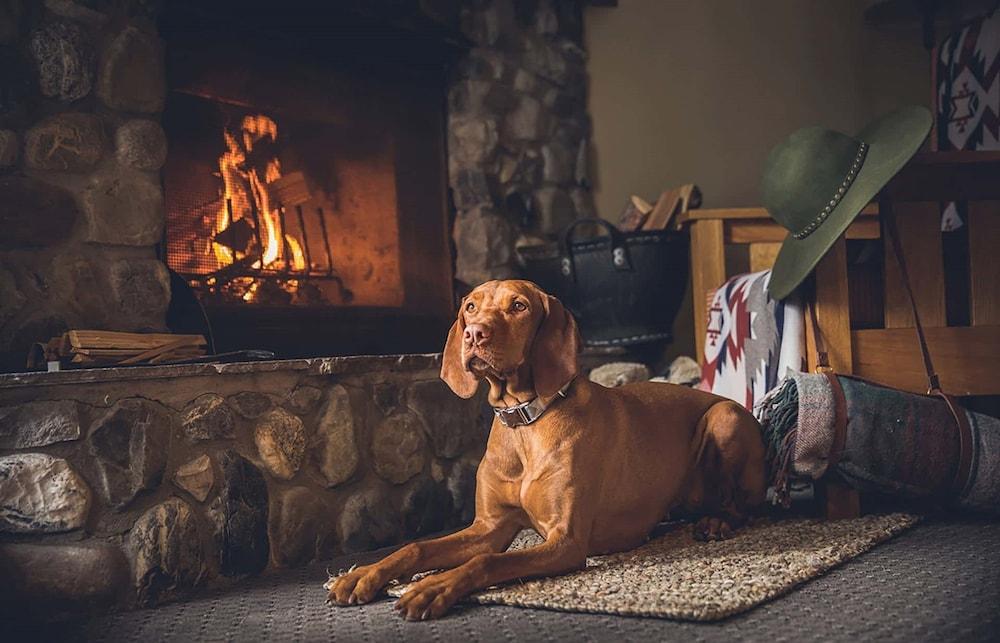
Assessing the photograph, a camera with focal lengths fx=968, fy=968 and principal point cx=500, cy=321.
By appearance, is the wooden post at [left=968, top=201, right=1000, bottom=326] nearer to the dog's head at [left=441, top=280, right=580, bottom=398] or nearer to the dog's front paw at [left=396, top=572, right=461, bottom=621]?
the dog's head at [left=441, top=280, right=580, bottom=398]

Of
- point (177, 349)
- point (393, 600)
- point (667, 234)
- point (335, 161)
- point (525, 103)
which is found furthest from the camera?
→ point (525, 103)

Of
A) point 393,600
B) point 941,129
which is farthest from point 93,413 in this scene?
point 941,129

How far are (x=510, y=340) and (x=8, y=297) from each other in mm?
1110

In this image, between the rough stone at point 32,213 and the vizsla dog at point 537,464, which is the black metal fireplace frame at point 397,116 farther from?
the vizsla dog at point 537,464

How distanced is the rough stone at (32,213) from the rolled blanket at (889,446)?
185cm

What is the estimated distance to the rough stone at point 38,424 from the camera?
196 centimetres

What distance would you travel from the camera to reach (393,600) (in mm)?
1926

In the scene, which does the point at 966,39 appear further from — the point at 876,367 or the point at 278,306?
the point at 278,306

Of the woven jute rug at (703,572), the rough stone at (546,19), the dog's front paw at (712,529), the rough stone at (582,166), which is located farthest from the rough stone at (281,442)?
the rough stone at (546,19)

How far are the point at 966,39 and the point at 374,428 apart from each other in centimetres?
278

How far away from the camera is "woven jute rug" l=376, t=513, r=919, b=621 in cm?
180

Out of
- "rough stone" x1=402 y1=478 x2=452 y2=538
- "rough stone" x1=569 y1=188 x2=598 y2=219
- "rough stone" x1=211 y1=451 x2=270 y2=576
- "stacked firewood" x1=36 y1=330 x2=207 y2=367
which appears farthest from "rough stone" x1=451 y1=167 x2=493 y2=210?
"rough stone" x1=211 y1=451 x2=270 y2=576

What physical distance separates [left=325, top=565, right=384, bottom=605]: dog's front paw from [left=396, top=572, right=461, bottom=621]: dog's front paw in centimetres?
7

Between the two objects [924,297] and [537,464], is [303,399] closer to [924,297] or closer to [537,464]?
[537,464]
